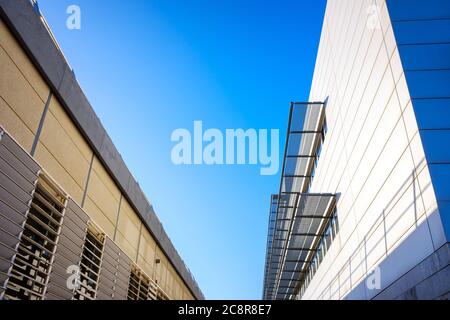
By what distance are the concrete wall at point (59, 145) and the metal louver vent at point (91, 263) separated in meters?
0.33

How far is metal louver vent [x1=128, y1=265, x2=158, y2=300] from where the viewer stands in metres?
10.8

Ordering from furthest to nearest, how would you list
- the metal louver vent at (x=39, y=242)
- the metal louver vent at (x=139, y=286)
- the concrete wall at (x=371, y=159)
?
1. the metal louver vent at (x=139, y=286)
2. the concrete wall at (x=371, y=159)
3. the metal louver vent at (x=39, y=242)

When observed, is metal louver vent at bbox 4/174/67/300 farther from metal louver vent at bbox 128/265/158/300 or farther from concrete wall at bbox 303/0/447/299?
concrete wall at bbox 303/0/447/299

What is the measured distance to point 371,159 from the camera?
8070 millimetres

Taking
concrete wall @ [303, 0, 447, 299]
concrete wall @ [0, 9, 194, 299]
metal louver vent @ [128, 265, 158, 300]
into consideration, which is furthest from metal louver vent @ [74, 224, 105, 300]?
concrete wall @ [303, 0, 447, 299]

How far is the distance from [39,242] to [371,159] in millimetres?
6731

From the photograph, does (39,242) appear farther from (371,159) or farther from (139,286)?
(371,159)

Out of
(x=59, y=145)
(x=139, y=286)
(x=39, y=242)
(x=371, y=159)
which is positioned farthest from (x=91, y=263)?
(x=371, y=159)

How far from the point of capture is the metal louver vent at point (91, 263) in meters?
7.19

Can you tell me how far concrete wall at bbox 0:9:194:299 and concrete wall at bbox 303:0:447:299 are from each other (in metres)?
5.97

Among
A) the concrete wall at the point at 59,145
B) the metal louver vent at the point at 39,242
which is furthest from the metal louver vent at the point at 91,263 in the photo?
the metal louver vent at the point at 39,242

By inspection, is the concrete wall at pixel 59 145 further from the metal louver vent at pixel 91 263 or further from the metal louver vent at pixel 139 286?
the metal louver vent at pixel 139 286

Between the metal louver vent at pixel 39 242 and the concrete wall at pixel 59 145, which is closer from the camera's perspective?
the concrete wall at pixel 59 145

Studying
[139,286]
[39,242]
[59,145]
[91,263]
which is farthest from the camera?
[139,286]
